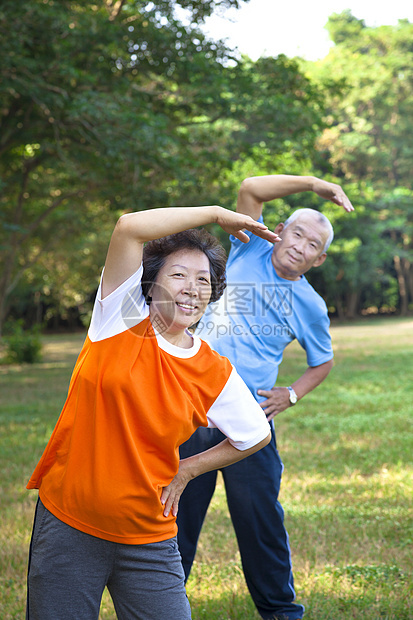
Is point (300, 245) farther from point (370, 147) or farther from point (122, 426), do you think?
point (370, 147)

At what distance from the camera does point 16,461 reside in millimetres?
6191

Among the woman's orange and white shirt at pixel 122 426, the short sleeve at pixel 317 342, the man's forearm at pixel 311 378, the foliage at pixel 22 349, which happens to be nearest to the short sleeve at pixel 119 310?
the woman's orange and white shirt at pixel 122 426

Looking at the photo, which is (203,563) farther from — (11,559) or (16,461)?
(16,461)

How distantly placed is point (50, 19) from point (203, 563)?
8.29 metres

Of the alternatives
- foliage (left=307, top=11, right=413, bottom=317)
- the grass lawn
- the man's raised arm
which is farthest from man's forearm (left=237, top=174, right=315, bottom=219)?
foliage (left=307, top=11, right=413, bottom=317)

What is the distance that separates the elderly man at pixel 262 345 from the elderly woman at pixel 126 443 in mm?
929

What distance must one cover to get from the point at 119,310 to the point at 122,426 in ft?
1.11

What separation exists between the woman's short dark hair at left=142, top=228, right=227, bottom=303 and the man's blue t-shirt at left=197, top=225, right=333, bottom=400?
0.87 meters

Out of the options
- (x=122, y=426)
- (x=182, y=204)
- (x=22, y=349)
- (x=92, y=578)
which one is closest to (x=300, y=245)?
(x=122, y=426)

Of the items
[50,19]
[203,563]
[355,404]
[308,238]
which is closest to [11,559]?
[203,563]

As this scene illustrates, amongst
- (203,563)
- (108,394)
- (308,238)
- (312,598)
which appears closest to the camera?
(108,394)

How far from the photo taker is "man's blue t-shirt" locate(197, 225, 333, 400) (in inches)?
110

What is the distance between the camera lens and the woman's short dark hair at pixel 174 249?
188 centimetres

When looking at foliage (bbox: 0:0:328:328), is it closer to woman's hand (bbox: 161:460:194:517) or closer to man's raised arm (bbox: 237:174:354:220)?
man's raised arm (bbox: 237:174:354:220)
